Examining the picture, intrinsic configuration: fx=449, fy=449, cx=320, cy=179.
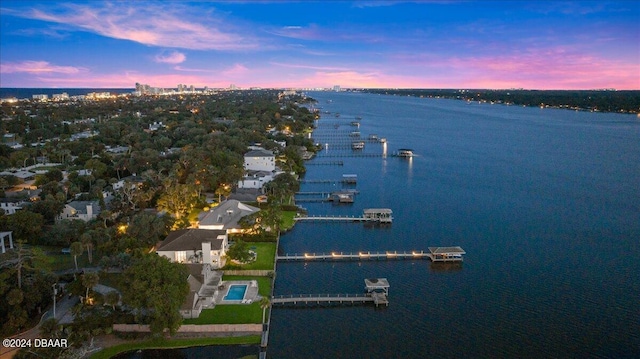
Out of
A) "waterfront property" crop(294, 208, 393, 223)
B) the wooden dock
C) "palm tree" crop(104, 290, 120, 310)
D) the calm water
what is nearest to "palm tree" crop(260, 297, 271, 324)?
the calm water

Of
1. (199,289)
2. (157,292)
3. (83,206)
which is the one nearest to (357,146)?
(83,206)

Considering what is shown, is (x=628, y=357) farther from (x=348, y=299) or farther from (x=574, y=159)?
(x=574, y=159)

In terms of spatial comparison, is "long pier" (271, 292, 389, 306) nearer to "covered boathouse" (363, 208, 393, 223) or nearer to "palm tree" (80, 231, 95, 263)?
"palm tree" (80, 231, 95, 263)

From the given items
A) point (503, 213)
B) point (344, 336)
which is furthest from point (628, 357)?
point (503, 213)

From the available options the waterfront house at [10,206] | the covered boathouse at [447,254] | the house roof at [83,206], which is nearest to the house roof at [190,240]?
the house roof at [83,206]

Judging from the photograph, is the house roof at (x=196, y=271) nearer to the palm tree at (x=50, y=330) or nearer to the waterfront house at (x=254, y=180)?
the palm tree at (x=50, y=330)
